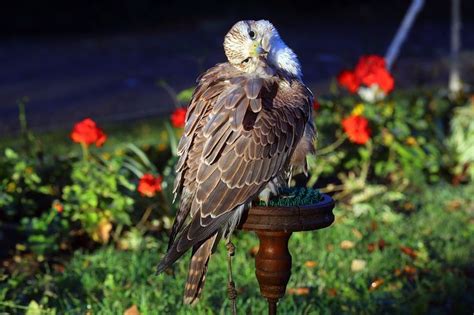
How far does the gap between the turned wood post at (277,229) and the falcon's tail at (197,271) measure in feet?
0.51

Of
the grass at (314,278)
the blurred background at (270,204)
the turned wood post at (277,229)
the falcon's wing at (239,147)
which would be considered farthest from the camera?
the blurred background at (270,204)

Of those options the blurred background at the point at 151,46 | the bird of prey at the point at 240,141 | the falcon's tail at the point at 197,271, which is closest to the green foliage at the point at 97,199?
the bird of prey at the point at 240,141

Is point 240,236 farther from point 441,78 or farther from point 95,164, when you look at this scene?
point 441,78

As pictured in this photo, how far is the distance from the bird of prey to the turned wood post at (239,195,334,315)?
11 cm

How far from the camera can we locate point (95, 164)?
213 inches

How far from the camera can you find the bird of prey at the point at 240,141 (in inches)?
131

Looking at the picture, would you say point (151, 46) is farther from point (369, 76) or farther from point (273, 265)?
point (273, 265)

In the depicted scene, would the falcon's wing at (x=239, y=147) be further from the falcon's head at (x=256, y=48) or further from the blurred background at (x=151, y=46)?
the blurred background at (x=151, y=46)

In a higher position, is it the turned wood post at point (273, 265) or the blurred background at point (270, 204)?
the blurred background at point (270, 204)

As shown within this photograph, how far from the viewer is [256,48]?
3381mm

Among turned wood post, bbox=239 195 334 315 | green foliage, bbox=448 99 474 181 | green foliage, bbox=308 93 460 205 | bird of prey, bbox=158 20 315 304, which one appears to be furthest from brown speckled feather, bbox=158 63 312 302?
green foliage, bbox=448 99 474 181

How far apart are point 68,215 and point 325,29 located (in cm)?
1630

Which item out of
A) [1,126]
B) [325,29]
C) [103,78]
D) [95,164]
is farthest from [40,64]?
[95,164]

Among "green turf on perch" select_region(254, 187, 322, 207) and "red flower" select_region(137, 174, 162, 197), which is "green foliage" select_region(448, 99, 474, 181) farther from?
"green turf on perch" select_region(254, 187, 322, 207)
